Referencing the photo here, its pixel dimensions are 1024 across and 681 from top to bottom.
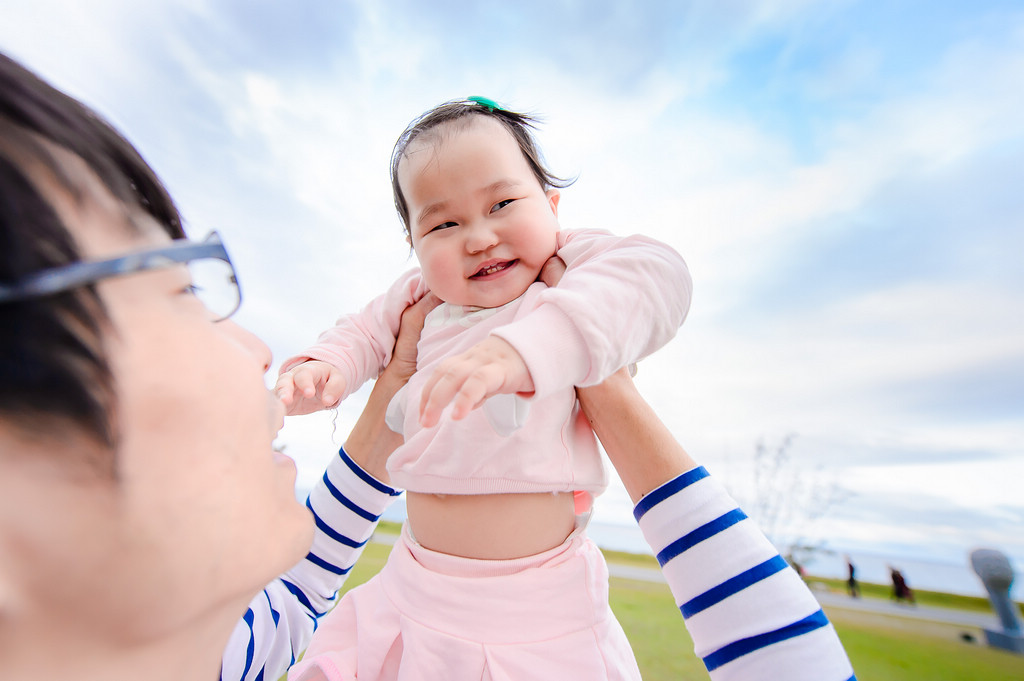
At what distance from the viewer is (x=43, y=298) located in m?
0.38

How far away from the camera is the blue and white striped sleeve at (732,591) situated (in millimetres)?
610

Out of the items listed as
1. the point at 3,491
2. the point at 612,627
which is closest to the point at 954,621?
the point at 612,627

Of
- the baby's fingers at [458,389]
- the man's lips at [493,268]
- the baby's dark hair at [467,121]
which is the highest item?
the baby's dark hair at [467,121]

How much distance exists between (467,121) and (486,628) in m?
0.90

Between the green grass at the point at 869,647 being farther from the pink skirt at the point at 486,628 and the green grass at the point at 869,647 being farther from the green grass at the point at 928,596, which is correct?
the pink skirt at the point at 486,628

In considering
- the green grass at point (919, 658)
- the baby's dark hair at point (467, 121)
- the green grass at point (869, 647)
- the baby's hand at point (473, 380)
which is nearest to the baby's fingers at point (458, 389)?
the baby's hand at point (473, 380)

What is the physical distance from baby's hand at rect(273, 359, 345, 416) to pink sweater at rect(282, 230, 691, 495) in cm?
5

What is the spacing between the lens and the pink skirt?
691mm

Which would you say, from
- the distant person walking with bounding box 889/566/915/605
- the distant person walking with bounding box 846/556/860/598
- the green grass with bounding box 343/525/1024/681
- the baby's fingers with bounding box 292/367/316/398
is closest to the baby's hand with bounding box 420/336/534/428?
the baby's fingers with bounding box 292/367/316/398

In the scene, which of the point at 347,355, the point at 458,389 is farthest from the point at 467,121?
the point at 458,389

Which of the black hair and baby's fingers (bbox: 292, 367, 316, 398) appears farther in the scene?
baby's fingers (bbox: 292, 367, 316, 398)

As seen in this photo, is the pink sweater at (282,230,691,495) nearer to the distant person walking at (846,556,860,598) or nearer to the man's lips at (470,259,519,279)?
the man's lips at (470,259,519,279)

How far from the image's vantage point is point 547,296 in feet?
2.12

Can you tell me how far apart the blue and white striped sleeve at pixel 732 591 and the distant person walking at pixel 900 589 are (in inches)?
99.8
